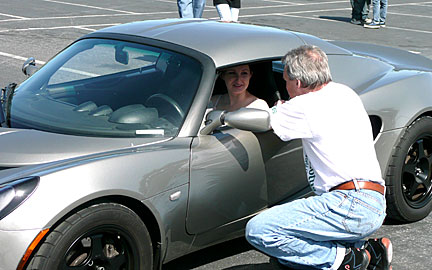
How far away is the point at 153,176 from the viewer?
12.1ft

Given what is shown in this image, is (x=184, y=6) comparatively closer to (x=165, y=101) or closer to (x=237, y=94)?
(x=237, y=94)

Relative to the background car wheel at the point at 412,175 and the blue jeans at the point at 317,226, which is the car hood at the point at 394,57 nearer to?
the background car wheel at the point at 412,175

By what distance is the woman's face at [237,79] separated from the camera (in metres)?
4.42

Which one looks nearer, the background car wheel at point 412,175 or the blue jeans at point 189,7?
the background car wheel at point 412,175

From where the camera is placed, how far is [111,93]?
14.0 feet

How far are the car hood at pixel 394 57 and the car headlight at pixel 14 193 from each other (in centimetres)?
303

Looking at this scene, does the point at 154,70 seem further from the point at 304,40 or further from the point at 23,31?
the point at 23,31

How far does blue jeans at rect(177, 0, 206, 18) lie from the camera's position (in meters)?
12.8

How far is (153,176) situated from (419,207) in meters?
2.25

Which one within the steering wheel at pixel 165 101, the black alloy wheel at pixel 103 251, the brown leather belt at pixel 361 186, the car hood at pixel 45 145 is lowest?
the black alloy wheel at pixel 103 251

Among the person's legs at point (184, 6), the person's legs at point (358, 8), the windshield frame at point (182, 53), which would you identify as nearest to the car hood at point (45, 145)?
the windshield frame at point (182, 53)

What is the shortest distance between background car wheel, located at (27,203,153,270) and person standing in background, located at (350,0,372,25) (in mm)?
14018

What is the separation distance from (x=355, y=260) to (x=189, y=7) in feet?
31.5

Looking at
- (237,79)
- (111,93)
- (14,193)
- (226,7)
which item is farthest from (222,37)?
(226,7)
